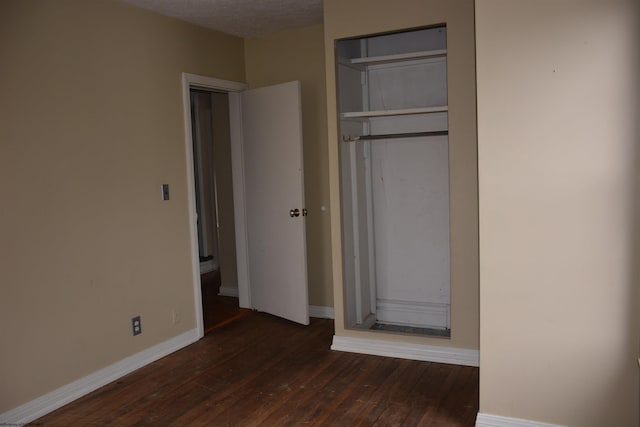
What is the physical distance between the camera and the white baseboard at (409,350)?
368 cm

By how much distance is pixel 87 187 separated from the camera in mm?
3473

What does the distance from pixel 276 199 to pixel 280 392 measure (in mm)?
1788

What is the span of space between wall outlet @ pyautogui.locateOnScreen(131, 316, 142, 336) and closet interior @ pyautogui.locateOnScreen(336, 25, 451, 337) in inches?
58.2

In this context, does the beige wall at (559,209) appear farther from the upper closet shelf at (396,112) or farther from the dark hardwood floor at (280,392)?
the upper closet shelf at (396,112)

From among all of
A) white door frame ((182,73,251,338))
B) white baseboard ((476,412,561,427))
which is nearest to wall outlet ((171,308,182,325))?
white door frame ((182,73,251,338))

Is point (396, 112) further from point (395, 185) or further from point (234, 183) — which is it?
point (234, 183)

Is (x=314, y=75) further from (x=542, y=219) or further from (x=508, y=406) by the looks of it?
(x=508, y=406)

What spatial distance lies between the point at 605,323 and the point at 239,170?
334 cm

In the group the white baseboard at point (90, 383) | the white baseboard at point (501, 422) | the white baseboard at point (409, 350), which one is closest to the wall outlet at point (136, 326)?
the white baseboard at point (90, 383)

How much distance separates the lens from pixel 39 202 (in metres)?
3.18

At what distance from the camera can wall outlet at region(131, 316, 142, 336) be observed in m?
3.81

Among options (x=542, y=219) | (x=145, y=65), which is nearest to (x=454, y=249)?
(x=542, y=219)

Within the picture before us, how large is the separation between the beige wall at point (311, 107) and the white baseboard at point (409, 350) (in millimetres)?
842

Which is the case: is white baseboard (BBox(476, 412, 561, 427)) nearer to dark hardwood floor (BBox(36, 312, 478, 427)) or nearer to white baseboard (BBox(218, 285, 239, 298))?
dark hardwood floor (BBox(36, 312, 478, 427))
